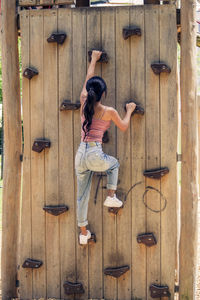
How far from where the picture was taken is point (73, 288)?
4.41 meters

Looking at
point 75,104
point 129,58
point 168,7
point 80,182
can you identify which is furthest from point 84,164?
point 168,7

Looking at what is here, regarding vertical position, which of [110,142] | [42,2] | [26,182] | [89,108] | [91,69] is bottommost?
[26,182]

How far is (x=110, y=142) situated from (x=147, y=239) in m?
1.05

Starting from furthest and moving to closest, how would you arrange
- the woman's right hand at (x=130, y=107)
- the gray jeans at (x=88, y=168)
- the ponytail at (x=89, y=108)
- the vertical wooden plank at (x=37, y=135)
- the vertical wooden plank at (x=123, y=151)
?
1. the vertical wooden plank at (x=37, y=135)
2. the vertical wooden plank at (x=123, y=151)
3. the woman's right hand at (x=130, y=107)
4. the gray jeans at (x=88, y=168)
5. the ponytail at (x=89, y=108)

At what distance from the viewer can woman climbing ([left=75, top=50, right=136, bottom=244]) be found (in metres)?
3.89

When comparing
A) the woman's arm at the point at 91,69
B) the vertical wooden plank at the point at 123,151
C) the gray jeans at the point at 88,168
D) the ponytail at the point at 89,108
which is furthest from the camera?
the vertical wooden plank at the point at 123,151

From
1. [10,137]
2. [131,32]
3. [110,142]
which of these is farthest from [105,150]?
[131,32]

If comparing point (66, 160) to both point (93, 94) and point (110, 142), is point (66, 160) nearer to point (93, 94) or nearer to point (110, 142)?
point (110, 142)

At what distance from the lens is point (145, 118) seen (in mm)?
4324

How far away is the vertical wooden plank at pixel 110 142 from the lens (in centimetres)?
433

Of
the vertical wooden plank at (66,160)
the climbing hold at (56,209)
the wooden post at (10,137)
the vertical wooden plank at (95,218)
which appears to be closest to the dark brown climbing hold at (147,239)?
the vertical wooden plank at (95,218)

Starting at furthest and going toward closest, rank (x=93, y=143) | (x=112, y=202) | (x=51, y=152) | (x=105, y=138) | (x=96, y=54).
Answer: (x=51, y=152)
(x=105, y=138)
(x=96, y=54)
(x=112, y=202)
(x=93, y=143)

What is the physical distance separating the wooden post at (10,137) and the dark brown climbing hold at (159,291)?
5.05 feet

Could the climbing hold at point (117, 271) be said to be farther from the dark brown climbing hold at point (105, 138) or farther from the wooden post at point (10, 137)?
the dark brown climbing hold at point (105, 138)
